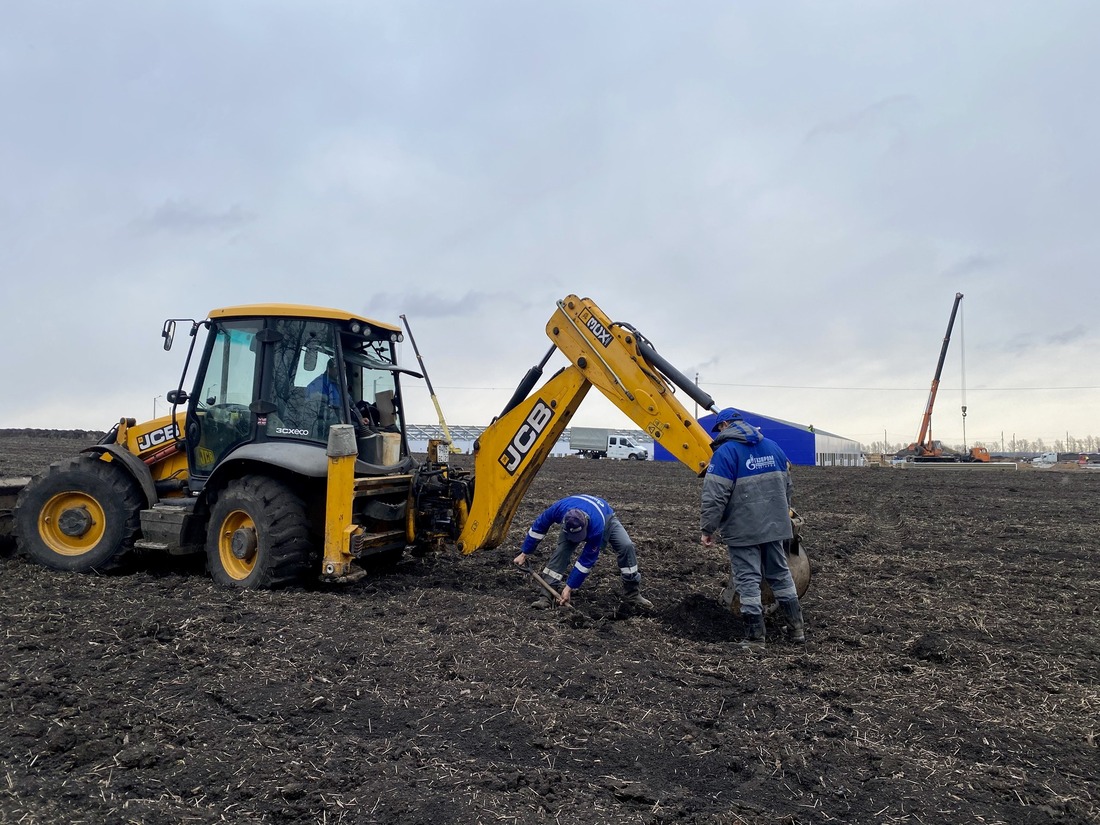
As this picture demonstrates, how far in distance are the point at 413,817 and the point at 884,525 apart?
41.7 ft

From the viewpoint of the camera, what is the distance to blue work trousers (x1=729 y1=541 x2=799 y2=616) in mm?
5996

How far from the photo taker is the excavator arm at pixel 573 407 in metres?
6.86

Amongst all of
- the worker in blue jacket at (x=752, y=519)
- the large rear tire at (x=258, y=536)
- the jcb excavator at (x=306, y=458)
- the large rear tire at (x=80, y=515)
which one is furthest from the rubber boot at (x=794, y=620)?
the large rear tire at (x=80, y=515)

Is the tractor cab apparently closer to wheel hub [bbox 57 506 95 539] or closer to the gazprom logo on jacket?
wheel hub [bbox 57 506 95 539]

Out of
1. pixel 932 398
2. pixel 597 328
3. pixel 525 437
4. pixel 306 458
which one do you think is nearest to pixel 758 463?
pixel 597 328

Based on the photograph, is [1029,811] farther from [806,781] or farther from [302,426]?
[302,426]

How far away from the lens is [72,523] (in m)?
7.68

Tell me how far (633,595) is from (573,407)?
1.83 meters

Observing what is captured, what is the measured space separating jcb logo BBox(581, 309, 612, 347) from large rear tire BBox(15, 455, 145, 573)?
183 inches

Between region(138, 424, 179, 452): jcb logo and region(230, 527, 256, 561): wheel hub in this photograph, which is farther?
region(138, 424, 179, 452): jcb logo

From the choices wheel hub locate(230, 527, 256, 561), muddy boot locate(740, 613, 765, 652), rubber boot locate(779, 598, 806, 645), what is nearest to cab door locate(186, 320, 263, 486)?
wheel hub locate(230, 527, 256, 561)

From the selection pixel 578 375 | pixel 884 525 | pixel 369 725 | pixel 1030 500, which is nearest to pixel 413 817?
pixel 369 725

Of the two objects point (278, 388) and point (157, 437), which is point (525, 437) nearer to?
point (278, 388)

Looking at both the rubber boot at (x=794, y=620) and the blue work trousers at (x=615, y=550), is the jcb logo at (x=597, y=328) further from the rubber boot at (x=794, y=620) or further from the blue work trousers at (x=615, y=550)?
the rubber boot at (x=794, y=620)
